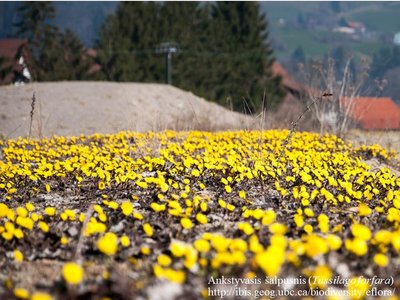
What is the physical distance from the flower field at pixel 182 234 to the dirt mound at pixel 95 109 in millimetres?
7434

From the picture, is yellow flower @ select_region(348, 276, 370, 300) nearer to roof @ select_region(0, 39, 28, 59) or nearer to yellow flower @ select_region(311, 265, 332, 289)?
yellow flower @ select_region(311, 265, 332, 289)

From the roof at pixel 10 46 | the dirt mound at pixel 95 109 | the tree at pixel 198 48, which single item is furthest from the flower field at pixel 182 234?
the roof at pixel 10 46

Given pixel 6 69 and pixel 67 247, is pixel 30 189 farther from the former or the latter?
pixel 6 69

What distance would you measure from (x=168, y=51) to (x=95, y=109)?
13790 mm

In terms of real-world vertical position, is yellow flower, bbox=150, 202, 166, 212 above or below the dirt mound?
above

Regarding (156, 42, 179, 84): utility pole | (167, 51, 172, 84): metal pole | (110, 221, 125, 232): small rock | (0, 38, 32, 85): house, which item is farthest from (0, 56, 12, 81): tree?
(110, 221, 125, 232): small rock

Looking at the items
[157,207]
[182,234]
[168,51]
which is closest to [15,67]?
[168,51]

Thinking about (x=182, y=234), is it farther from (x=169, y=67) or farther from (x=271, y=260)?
(x=169, y=67)

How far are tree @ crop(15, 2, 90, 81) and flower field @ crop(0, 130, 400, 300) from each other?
75.0ft

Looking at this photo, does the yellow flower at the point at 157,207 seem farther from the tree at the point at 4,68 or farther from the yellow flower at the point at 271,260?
the tree at the point at 4,68

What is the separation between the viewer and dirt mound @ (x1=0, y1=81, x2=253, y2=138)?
45.2ft

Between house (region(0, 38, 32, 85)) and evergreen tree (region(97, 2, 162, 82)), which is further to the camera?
evergreen tree (region(97, 2, 162, 82))

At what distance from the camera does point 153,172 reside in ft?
18.4

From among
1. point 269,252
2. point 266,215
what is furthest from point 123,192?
point 269,252
